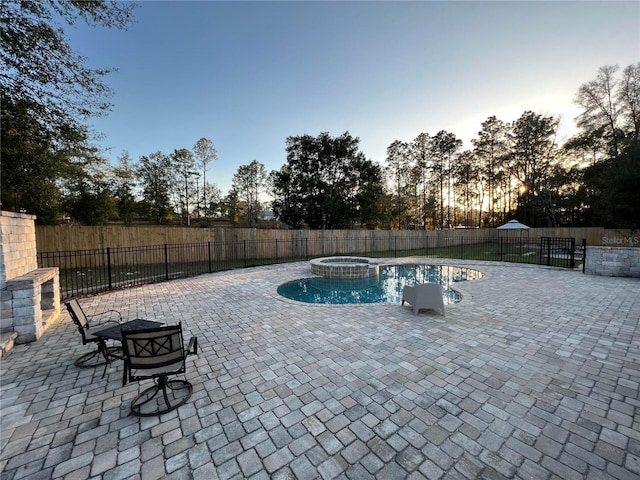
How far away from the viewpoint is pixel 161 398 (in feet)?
9.29

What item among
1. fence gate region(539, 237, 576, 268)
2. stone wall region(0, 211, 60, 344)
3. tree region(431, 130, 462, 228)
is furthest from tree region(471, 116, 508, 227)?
stone wall region(0, 211, 60, 344)

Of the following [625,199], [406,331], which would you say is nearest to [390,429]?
[406,331]

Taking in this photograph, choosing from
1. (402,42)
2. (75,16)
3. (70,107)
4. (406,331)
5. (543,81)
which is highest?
(402,42)

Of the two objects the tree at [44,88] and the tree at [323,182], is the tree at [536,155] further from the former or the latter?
the tree at [44,88]

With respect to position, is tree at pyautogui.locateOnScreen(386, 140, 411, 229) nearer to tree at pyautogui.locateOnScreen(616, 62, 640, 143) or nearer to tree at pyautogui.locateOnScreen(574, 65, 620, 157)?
tree at pyautogui.locateOnScreen(574, 65, 620, 157)

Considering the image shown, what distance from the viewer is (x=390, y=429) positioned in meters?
2.31

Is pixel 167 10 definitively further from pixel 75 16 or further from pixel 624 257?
pixel 624 257

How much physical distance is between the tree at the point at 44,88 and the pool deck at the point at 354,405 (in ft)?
19.8

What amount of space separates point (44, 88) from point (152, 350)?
9.23 meters

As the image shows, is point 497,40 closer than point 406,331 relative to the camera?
No

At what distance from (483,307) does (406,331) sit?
8.43 feet

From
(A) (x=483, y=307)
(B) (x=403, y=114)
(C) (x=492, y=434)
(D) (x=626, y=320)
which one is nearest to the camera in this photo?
(C) (x=492, y=434)

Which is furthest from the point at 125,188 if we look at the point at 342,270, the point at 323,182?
the point at 342,270

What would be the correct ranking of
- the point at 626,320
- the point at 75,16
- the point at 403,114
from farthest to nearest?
1. the point at 403,114
2. the point at 75,16
3. the point at 626,320
